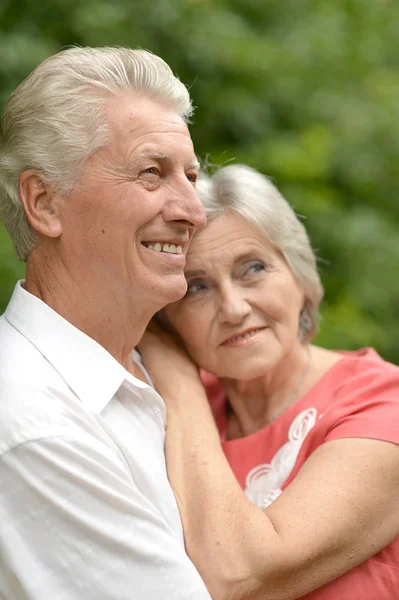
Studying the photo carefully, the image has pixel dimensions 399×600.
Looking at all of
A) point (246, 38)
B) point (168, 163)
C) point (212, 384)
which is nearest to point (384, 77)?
point (246, 38)

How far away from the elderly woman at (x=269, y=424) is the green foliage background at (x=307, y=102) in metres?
1.88

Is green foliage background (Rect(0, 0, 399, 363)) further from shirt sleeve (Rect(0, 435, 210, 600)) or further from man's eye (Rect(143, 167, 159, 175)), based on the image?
shirt sleeve (Rect(0, 435, 210, 600))

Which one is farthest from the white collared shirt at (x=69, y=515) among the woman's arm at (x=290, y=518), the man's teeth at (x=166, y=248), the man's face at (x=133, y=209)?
the man's teeth at (x=166, y=248)

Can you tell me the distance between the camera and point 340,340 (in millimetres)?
4469

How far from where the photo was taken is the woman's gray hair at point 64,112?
2.00m

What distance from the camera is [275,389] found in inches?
99.6

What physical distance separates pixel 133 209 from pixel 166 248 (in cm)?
16

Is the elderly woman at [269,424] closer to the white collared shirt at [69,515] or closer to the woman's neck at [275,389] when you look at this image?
the woman's neck at [275,389]

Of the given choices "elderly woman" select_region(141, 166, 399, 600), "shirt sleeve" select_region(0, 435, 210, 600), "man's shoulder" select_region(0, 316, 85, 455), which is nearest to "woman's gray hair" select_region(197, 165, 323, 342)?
"elderly woman" select_region(141, 166, 399, 600)

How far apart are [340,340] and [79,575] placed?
2.96 metres

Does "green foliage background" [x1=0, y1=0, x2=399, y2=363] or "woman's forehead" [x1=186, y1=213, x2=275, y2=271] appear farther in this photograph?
"green foliage background" [x1=0, y1=0, x2=399, y2=363]

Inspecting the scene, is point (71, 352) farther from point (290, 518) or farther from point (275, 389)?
point (275, 389)

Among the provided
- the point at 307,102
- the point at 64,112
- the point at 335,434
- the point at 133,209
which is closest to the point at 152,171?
the point at 133,209

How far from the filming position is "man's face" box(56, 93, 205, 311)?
6.60ft
